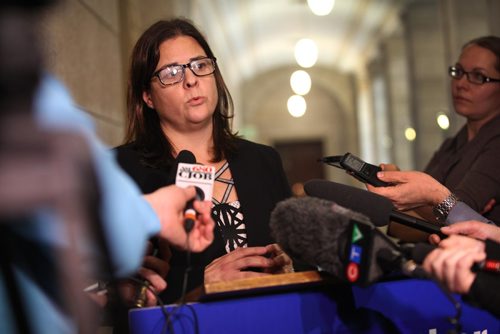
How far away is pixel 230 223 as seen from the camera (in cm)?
216

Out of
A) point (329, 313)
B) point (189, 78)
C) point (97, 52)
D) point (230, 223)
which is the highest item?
point (97, 52)

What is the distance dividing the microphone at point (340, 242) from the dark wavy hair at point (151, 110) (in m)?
0.88

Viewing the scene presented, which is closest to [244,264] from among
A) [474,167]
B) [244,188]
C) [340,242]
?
[244,188]

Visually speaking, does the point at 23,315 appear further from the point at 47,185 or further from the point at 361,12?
the point at 361,12

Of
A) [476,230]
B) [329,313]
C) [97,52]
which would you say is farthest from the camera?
[97,52]

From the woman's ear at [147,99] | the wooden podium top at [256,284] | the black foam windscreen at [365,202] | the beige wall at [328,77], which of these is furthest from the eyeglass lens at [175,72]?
the wooden podium top at [256,284]

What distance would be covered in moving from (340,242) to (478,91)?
190cm

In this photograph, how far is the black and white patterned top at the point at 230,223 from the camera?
7.00 ft

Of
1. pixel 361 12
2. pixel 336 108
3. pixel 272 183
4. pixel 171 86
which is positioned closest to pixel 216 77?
pixel 171 86

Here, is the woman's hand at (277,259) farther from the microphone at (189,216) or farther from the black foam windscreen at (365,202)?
the microphone at (189,216)

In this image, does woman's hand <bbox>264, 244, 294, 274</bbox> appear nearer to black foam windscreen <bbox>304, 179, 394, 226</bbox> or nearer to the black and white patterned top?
the black and white patterned top

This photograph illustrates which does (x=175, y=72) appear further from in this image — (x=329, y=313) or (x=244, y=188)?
(x=329, y=313)

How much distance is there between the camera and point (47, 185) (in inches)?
34.7

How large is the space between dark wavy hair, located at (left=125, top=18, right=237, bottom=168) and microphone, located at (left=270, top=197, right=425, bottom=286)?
88 centimetres
